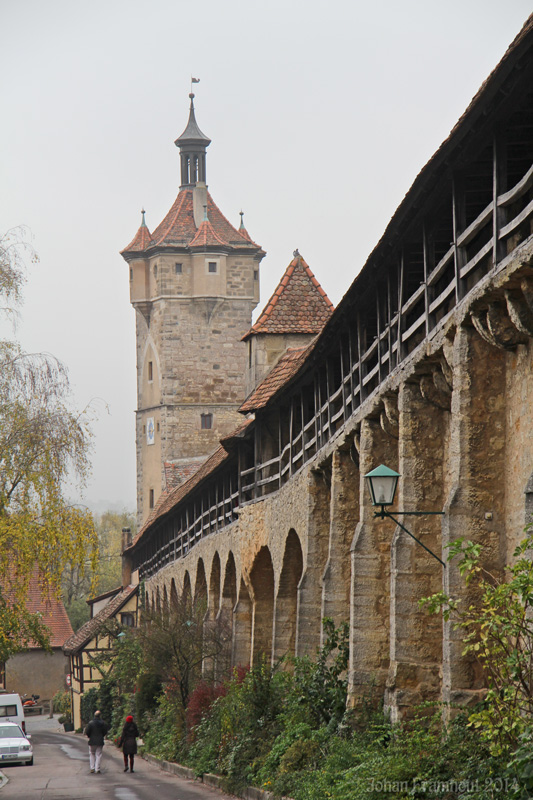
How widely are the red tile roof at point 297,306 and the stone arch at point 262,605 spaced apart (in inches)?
285

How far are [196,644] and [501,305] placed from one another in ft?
56.1

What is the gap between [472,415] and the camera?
37.8 feet

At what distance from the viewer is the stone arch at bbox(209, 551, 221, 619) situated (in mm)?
32562

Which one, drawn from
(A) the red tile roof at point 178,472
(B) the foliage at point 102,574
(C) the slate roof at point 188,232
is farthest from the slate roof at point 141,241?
(B) the foliage at point 102,574

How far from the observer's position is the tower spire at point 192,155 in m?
64.0

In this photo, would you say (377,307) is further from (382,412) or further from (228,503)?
(228,503)

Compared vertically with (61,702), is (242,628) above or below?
above

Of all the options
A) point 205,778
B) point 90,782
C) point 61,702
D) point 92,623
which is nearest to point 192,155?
point 92,623

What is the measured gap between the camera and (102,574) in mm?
87875

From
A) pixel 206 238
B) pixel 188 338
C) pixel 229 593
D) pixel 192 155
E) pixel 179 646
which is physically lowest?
pixel 179 646

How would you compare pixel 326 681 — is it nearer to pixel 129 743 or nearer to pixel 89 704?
pixel 129 743

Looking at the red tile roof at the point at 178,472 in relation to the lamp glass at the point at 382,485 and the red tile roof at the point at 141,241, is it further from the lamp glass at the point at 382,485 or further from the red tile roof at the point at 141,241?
the lamp glass at the point at 382,485

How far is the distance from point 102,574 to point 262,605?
63451mm

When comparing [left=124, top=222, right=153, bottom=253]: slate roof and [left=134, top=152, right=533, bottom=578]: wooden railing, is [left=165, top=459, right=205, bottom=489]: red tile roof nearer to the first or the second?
[left=124, top=222, right=153, bottom=253]: slate roof
